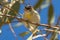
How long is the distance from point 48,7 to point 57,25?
7cm

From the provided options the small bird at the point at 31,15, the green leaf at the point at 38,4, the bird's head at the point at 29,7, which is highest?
the green leaf at the point at 38,4

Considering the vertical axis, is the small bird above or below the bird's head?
below

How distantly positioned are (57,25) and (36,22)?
8 cm

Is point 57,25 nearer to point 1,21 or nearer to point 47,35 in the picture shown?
point 47,35

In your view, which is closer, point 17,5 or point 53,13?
point 53,13

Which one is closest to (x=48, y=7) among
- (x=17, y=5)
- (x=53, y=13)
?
(x=53, y=13)

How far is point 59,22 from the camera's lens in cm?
70

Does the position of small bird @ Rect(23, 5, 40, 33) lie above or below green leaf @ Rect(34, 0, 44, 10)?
below

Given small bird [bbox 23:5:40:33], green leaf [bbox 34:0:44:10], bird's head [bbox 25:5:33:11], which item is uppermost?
green leaf [bbox 34:0:44:10]

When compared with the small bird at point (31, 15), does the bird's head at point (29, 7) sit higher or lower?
higher

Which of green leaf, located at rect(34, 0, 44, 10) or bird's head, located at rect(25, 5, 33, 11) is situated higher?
green leaf, located at rect(34, 0, 44, 10)

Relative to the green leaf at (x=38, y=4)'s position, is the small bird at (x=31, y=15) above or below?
below

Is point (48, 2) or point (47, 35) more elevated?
point (48, 2)

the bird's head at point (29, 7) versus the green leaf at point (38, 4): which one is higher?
the green leaf at point (38, 4)
